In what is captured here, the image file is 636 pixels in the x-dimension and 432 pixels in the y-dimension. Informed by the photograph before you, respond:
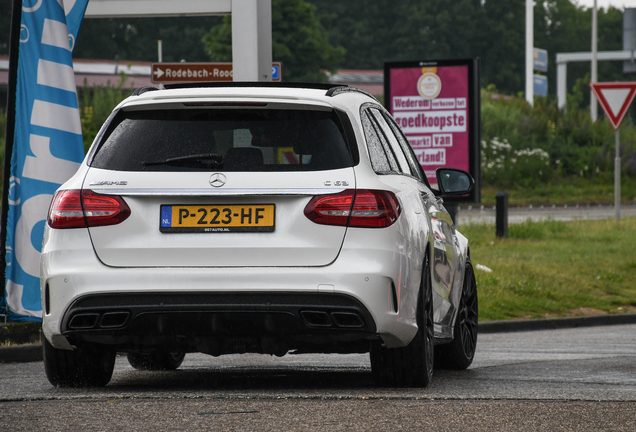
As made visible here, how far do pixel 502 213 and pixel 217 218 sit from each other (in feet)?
46.8

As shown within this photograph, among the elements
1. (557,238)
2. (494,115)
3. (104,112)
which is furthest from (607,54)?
(557,238)

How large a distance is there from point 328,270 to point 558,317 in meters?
7.97

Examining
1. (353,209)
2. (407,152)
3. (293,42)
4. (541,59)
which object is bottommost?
(353,209)

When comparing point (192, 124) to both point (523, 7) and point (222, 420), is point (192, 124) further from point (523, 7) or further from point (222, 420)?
point (523, 7)

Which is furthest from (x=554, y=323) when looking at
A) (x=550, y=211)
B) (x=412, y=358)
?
(x=550, y=211)


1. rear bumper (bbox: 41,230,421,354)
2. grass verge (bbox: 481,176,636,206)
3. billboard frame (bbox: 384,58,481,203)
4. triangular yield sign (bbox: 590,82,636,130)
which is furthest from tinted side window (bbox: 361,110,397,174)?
grass verge (bbox: 481,176,636,206)

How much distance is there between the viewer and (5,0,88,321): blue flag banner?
9.27m

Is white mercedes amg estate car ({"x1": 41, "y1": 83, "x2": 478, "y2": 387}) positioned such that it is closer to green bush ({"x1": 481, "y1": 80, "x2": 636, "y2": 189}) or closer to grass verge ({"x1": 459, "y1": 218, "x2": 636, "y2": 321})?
grass verge ({"x1": 459, "y1": 218, "x2": 636, "y2": 321})

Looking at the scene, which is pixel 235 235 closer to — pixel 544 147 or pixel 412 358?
pixel 412 358

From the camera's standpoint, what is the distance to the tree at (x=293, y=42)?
60344mm

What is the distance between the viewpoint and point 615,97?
800 inches

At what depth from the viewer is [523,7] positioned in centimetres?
9019

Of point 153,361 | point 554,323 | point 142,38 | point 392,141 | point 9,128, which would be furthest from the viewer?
point 142,38

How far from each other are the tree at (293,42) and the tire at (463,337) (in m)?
51.9
